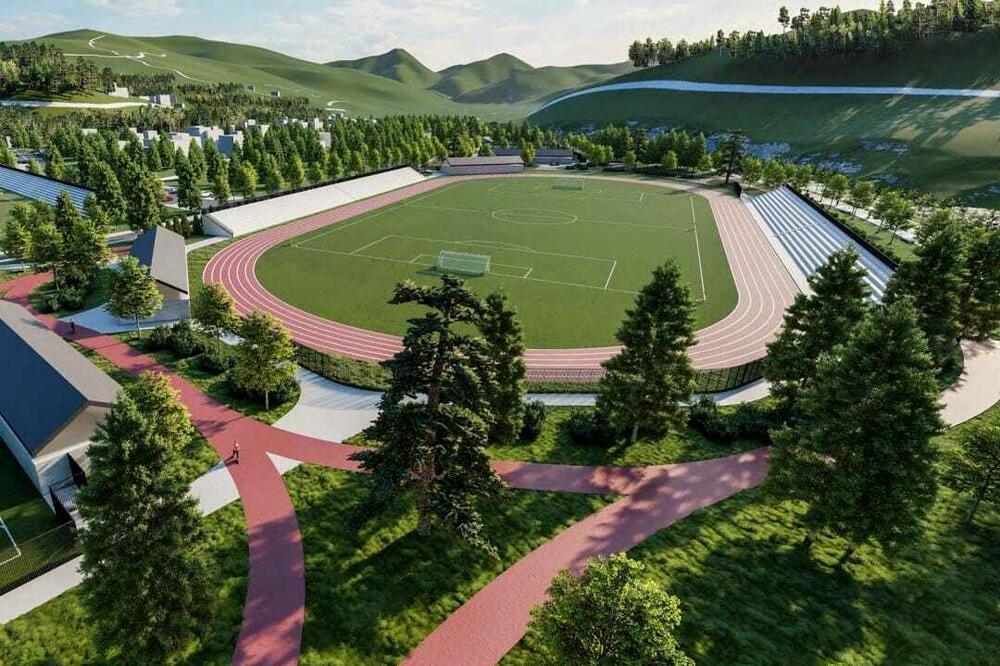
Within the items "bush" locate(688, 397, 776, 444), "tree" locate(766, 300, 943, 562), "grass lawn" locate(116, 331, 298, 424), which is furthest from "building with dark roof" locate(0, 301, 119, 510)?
"tree" locate(766, 300, 943, 562)

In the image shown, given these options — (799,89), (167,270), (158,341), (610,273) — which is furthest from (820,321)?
(799,89)

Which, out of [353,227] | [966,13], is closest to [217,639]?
[353,227]

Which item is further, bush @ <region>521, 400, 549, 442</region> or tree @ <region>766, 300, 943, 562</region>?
bush @ <region>521, 400, 549, 442</region>

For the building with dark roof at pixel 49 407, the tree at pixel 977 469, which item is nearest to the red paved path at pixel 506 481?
the building with dark roof at pixel 49 407

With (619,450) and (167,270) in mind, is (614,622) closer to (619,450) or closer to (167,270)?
(619,450)

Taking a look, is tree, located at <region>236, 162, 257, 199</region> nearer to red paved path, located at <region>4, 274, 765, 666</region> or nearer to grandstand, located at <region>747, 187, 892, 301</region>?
red paved path, located at <region>4, 274, 765, 666</region>

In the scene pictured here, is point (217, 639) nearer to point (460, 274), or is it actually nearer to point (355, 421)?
point (355, 421)
